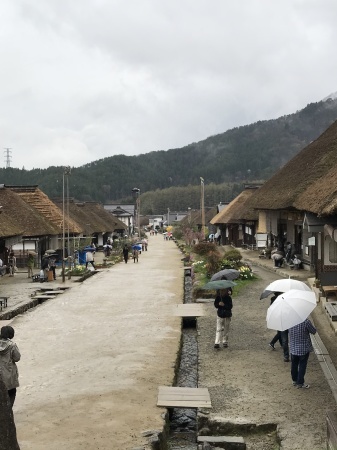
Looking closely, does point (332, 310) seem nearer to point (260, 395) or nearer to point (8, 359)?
point (260, 395)

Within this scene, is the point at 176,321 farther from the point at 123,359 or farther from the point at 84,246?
the point at 84,246

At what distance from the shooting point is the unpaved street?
289 inches

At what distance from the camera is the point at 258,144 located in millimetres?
184250

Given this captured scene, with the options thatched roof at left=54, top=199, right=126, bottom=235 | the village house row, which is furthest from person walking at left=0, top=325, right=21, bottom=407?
thatched roof at left=54, top=199, right=126, bottom=235

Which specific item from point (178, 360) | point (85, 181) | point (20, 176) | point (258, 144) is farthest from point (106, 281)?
point (258, 144)

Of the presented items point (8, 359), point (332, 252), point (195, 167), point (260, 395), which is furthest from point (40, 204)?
point (195, 167)

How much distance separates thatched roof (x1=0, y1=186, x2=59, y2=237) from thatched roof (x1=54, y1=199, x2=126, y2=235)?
13366 millimetres

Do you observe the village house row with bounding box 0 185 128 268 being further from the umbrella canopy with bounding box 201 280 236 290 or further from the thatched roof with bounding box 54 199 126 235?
the umbrella canopy with bounding box 201 280 236 290

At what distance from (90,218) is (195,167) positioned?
13250 centimetres

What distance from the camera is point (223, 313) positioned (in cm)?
1168

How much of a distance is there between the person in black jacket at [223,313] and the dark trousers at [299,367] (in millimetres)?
2692

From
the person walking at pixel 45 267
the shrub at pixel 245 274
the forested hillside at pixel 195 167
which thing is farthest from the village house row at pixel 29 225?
the forested hillside at pixel 195 167

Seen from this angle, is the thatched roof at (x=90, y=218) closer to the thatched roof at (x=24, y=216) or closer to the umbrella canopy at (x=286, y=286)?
the thatched roof at (x=24, y=216)

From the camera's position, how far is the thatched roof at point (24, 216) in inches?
1219
